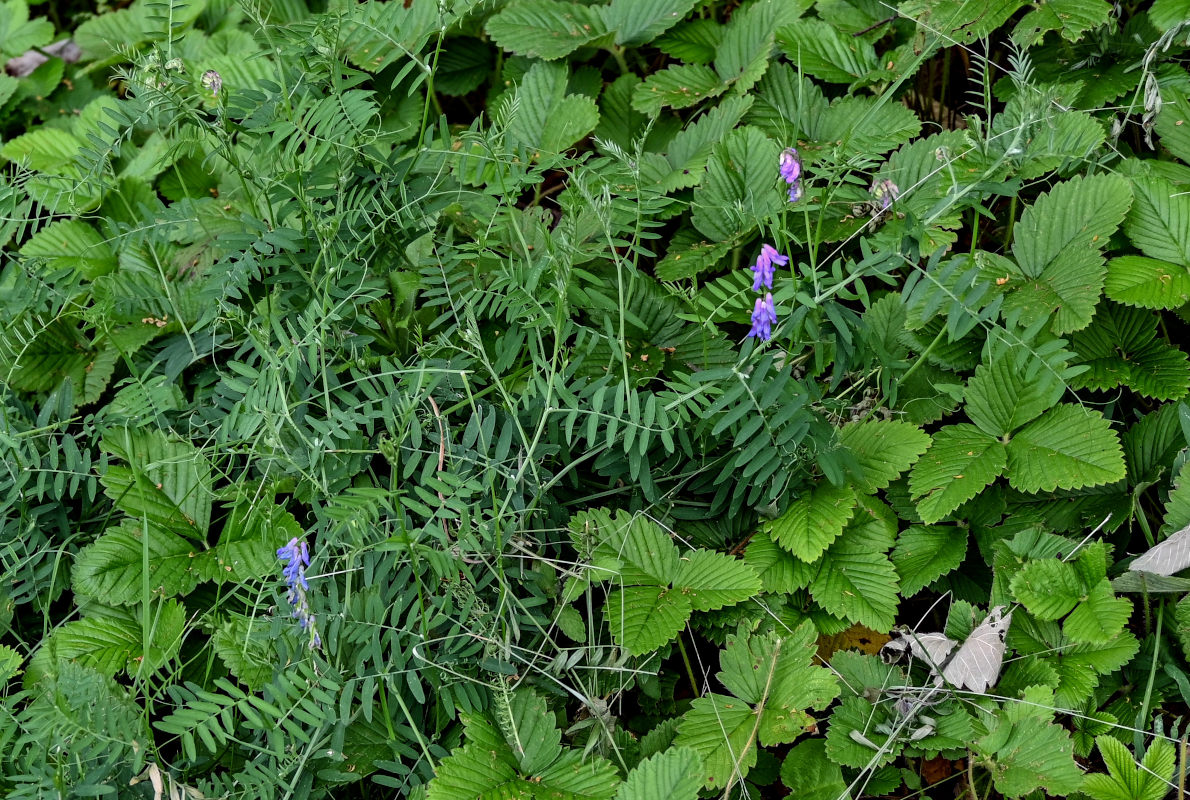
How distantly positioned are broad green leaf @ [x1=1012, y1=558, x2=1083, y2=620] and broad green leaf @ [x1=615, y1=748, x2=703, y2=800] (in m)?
0.59

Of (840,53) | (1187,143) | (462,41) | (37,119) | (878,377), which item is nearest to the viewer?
(878,377)

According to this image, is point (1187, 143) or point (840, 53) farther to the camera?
point (840, 53)

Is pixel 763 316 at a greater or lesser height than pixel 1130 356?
greater

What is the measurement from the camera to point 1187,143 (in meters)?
2.04

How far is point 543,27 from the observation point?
8.34 feet

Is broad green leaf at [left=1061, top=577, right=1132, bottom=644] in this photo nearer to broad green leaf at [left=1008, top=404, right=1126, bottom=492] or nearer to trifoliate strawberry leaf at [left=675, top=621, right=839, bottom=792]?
broad green leaf at [left=1008, top=404, right=1126, bottom=492]

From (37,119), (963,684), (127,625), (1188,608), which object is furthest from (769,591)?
(37,119)

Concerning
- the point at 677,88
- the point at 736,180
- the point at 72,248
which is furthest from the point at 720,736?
the point at 72,248

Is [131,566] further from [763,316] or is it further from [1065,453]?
[1065,453]

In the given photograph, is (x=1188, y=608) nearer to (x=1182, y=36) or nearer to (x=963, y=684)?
(x=963, y=684)

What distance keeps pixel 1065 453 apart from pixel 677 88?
1.21 meters

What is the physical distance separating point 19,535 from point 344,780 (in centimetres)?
82

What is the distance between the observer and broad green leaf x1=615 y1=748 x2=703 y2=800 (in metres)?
1.46

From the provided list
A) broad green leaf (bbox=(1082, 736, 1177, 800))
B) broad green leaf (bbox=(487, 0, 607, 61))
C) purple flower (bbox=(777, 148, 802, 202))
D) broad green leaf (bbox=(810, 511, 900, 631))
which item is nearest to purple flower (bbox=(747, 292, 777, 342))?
purple flower (bbox=(777, 148, 802, 202))
